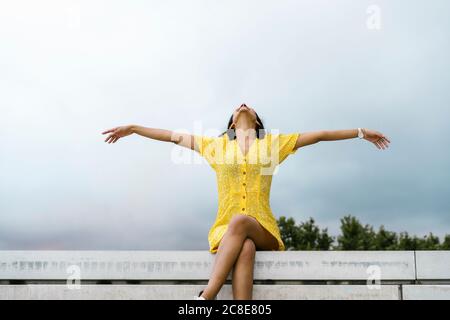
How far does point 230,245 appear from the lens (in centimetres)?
400

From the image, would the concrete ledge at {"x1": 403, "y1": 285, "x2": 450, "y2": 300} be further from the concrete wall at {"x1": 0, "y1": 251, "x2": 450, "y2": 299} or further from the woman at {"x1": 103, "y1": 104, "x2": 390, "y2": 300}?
the woman at {"x1": 103, "y1": 104, "x2": 390, "y2": 300}

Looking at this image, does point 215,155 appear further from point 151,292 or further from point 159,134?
point 151,292

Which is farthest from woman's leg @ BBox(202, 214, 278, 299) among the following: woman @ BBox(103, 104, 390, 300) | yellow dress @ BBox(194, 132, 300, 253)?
yellow dress @ BBox(194, 132, 300, 253)

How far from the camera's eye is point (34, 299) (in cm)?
459

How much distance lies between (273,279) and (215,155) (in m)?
1.20

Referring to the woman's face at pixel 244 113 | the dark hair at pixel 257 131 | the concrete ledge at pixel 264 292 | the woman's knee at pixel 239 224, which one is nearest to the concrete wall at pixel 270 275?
the concrete ledge at pixel 264 292

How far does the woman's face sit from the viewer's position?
4.84 metres

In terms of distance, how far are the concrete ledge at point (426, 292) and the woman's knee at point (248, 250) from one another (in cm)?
134

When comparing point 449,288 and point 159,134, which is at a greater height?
point 159,134

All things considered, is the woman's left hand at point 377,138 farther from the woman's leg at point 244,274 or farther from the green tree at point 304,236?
the green tree at point 304,236

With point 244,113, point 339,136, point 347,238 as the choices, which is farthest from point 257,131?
point 347,238

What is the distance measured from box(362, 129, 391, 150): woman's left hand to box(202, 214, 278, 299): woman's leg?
1297 mm
